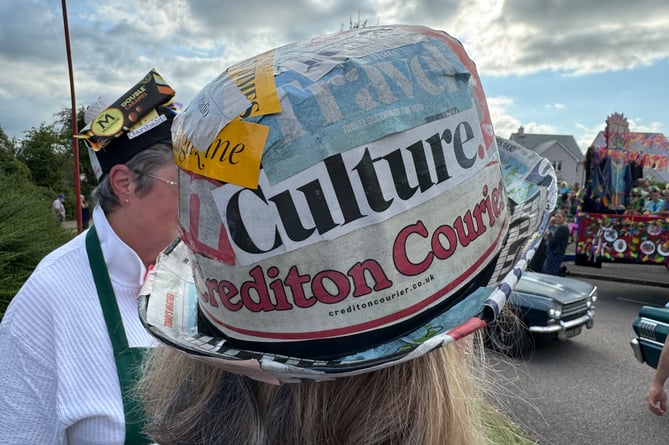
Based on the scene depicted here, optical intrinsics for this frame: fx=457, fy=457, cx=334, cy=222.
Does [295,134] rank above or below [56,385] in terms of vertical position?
above

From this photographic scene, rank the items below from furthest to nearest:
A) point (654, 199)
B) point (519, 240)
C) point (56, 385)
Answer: point (654, 199) < point (56, 385) < point (519, 240)

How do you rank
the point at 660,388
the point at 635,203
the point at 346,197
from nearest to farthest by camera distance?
the point at 346,197, the point at 660,388, the point at 635,203

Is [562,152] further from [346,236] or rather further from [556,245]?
[346,236]

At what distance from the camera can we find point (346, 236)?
73cm

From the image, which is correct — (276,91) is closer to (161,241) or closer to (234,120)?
(234,120)

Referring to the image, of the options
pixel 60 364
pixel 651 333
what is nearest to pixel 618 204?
pixel 651 333

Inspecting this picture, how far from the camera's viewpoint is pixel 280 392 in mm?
877

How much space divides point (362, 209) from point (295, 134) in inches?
6.3

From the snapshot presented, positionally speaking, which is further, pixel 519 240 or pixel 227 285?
pixel 519 240

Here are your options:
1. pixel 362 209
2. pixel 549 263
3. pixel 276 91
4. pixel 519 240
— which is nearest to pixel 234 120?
pixel 276 91

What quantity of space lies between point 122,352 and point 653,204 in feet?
39.8

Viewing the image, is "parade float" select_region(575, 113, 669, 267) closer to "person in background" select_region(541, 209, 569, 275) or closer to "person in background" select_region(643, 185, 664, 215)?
"person in background" select_region(541, 209, 569, 275)

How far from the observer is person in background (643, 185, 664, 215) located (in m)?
10.4

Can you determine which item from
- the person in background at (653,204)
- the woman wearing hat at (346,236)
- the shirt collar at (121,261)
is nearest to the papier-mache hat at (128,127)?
the shirt collar at (121,261)
